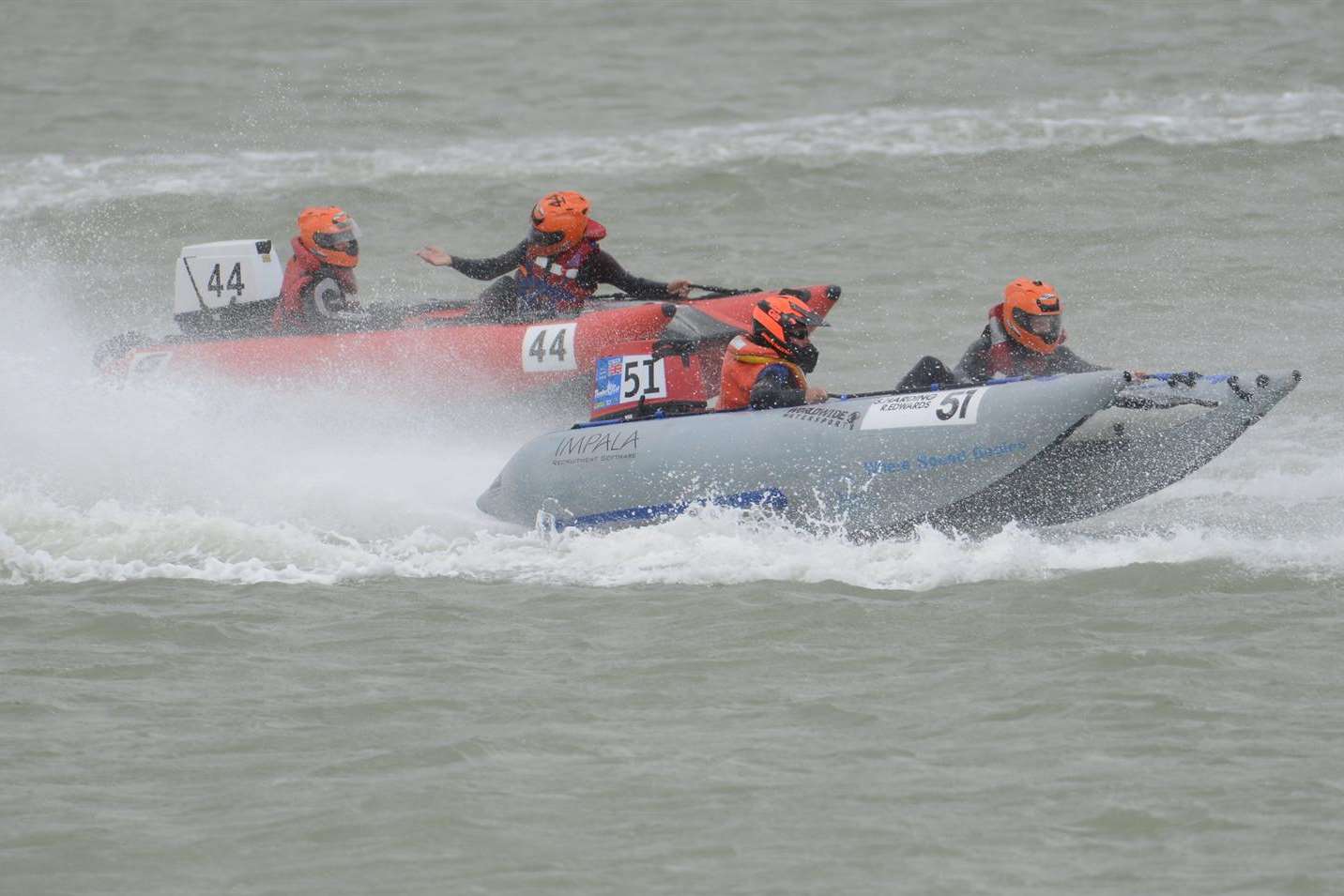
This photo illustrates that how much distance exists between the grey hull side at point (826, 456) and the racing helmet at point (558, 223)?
7.83ft

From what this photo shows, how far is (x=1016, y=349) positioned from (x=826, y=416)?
121cm

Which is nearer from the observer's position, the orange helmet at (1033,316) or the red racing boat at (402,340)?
the orange helmet at (1033,316)

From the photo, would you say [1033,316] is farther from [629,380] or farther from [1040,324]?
[629,380]

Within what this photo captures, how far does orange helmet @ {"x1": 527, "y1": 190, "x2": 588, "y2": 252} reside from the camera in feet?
40.8

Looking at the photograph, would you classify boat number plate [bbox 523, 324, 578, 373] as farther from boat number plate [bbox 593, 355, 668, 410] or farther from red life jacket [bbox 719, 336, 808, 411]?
red life jacket [bbox 719, 336, 808, 411]

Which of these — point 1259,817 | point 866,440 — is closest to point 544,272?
point 866,440

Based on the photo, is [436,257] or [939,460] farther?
[436,257]

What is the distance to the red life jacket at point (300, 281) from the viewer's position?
1291 cm

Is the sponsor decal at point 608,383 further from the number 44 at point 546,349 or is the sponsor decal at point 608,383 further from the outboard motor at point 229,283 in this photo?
the outboard motor at point 229,283

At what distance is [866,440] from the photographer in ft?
30.8

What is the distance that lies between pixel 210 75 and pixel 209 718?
55.1 ft

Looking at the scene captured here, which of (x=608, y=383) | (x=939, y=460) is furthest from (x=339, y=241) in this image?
(x=939, y=460)

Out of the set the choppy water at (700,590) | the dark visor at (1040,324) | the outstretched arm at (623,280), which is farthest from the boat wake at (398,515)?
the outstretched arm at (623,280)

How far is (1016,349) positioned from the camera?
1007 cm
